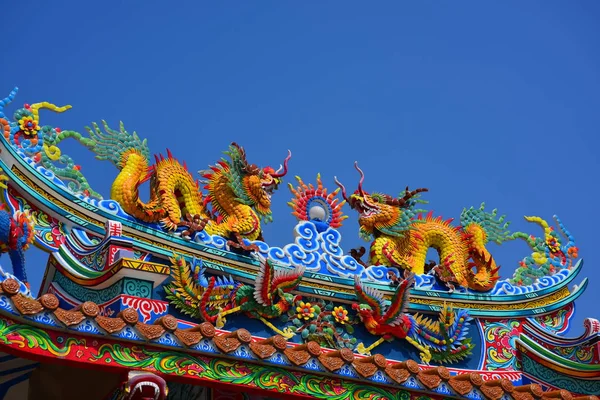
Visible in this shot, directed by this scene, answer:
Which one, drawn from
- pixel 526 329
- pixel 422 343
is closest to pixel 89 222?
pixel 422 343

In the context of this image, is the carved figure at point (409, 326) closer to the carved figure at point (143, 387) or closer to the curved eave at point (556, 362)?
the curved eave at point (556, 362)

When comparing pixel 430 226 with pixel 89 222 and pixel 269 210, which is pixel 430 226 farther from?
pixel 89 222

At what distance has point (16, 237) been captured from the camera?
7766 millimetres

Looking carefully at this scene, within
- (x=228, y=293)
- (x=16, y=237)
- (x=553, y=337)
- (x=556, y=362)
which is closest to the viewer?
(x=16, y=237)

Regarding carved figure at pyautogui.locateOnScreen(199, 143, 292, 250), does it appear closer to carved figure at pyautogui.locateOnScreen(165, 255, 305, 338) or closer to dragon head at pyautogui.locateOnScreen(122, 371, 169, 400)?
carved figure at pyautogui.locateOnScreen(165, 255, 305, 338)

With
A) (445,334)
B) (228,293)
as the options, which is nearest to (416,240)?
(445,334)

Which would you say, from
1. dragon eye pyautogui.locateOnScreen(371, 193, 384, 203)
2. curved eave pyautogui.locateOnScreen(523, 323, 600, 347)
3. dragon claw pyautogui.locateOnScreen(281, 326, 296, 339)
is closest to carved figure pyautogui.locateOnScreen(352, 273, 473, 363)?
dragon claw pyautogui.locateOnScreen(281, 326, 296, 339)

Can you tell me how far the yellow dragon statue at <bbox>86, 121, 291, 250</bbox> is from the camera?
8.88m

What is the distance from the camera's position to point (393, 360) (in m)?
8.98

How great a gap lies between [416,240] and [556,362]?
5.86 feet

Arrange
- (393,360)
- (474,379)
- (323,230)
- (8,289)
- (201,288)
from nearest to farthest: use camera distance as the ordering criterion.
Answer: (8,289)
(474,379)
(201,288)
(393,360)
(323,230)

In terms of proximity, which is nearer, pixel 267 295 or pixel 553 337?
pixel 267 295

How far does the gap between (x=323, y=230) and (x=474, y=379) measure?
286cm

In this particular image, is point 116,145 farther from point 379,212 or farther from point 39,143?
point 379,212
